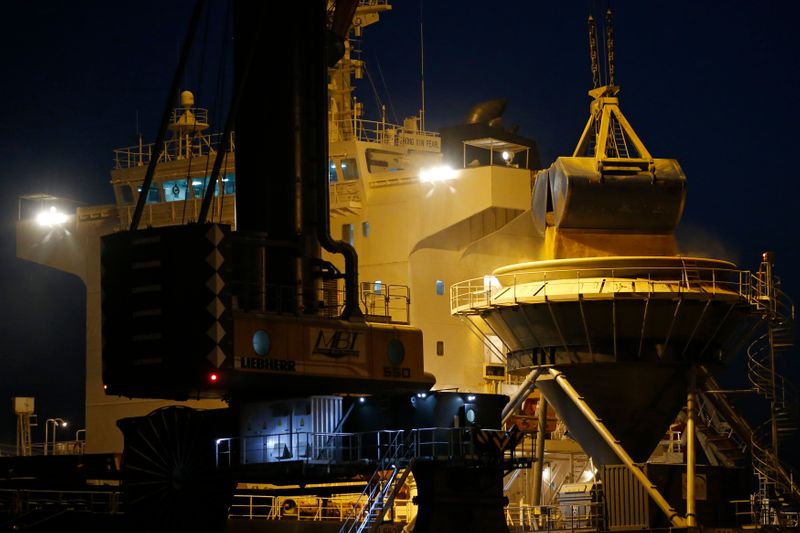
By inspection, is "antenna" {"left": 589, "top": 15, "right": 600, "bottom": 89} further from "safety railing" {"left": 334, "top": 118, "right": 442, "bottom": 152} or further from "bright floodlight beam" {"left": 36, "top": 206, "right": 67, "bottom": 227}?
"bright floodlight beam" {"left": 36, "top": 206, "right": 67, "bottom": 227}

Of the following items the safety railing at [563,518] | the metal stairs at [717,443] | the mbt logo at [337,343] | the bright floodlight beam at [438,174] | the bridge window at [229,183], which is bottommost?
the safety railing at [563,518]

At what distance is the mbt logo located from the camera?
3447cm

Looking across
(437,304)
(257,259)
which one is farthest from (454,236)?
(257,259)

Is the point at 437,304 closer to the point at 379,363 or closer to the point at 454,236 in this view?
the point at 454,236

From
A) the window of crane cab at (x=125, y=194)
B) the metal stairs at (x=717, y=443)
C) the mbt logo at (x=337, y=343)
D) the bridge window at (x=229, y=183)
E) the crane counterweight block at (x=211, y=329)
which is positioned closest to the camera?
the crane counterweight block at (x=211, y=329)

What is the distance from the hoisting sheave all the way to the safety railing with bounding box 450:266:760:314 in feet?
8.52

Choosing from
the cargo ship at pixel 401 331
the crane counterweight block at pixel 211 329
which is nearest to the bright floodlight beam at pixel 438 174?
the cargo ship at pixel 401 331

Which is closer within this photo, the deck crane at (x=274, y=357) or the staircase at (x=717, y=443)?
the deck crane at (x=274, y=357)

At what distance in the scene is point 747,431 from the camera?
150 ft

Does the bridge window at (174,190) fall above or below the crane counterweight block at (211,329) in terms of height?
above

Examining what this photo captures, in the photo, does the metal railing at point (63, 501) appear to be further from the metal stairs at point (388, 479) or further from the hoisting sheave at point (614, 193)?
the hoisting sheave at point (614, 193)

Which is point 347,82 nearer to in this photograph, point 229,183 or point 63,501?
point 229,183

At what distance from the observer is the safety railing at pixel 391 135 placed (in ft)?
183

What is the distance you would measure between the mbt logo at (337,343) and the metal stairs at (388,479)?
2.61m
